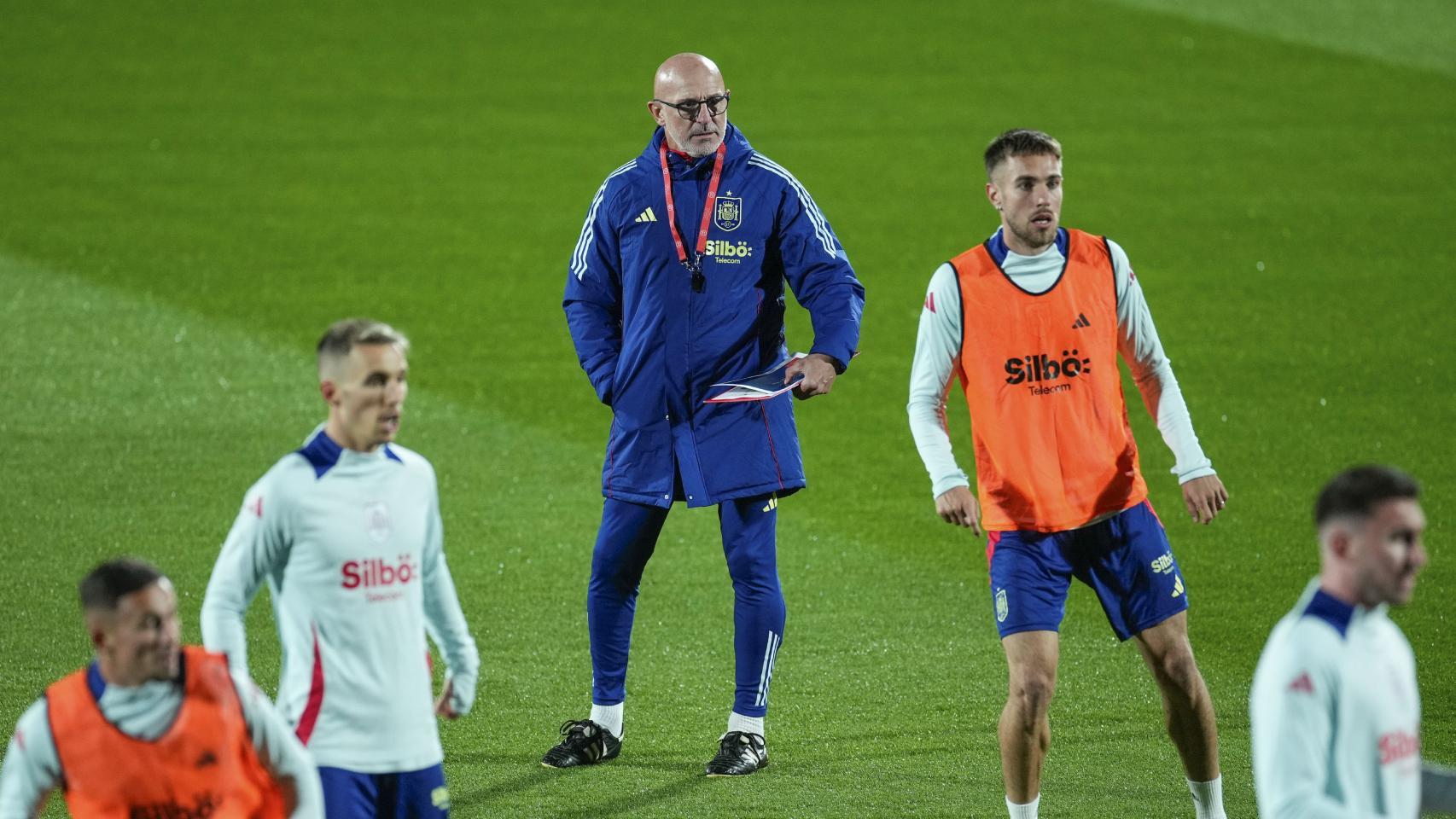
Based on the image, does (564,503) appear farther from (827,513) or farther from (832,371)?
(832,371)

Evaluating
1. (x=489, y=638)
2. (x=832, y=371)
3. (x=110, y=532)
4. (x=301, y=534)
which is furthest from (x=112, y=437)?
(x=301, y=534)

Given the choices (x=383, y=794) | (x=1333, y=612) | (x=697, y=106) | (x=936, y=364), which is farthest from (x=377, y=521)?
(x=697, y=106)

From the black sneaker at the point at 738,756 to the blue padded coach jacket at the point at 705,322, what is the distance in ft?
2.56

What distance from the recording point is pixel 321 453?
13.4 feet

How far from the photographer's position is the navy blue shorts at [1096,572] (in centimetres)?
515

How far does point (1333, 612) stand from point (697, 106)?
334 cm

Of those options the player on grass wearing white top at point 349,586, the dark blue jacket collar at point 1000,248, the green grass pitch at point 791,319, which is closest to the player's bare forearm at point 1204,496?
the dark blue jacket collar at point 1000,248

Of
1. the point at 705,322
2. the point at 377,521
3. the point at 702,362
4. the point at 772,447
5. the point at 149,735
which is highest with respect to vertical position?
the point at 705,322

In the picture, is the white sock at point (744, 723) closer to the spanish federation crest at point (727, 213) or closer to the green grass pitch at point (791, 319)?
the green grass pitch at point (791, 319)

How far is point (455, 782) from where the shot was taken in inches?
237

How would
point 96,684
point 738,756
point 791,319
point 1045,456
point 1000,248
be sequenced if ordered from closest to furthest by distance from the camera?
point 96,684 → point 1045,456 → point 1000,248 → point 738,756 → point 791,319

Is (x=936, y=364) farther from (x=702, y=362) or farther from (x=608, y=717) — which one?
(x=608, y=717)

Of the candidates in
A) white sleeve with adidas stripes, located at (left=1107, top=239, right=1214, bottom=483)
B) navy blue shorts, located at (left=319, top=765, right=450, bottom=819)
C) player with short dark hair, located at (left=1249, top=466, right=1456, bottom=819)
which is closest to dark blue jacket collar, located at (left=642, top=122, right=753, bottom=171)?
Answer: white sleeve with adidas stripes, located at (left=1107, top=239, right=1214, bottom=483)

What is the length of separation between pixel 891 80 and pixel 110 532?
10.5 metres
